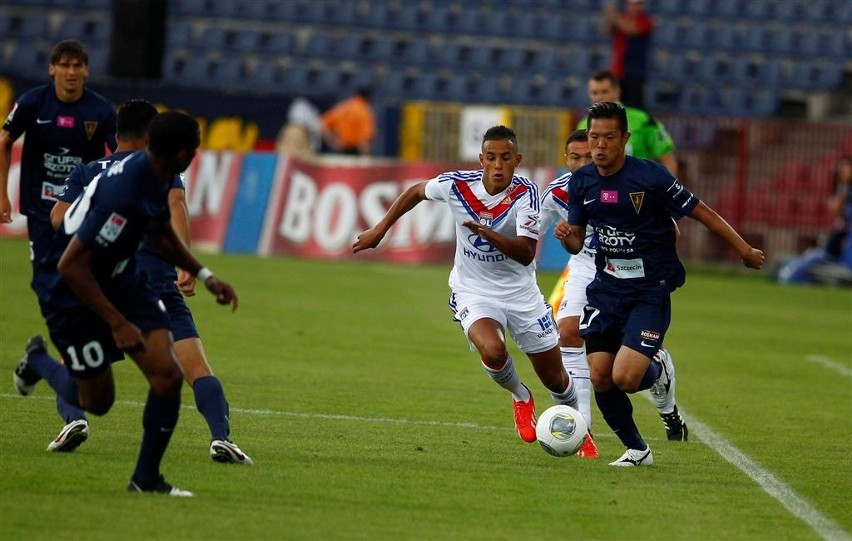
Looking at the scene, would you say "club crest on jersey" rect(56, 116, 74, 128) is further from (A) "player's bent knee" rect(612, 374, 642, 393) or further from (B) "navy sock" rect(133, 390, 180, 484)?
(A) "player's bent knee" rect(612, 374, 642, 393)

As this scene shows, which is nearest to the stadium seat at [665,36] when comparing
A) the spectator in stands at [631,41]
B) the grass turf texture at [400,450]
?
the spectator in stands at [631,41]

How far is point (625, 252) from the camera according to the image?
8.57 m

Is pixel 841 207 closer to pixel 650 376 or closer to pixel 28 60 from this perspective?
pixel 28 60

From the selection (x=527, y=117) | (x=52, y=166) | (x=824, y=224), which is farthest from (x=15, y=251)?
(x=824, y=224)

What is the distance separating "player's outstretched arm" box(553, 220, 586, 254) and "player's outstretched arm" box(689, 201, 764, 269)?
0.62 meters

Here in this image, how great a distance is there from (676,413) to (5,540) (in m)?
5.02

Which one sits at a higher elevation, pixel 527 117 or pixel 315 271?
pixel 527 117

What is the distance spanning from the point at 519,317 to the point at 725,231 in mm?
1377

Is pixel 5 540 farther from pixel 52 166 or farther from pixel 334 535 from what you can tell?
pixel 52 166

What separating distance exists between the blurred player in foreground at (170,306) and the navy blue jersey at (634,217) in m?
2.21

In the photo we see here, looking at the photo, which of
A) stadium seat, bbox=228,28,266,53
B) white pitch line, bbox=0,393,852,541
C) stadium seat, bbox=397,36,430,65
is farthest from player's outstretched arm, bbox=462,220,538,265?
stadium seat, bbox=228,28,266,53

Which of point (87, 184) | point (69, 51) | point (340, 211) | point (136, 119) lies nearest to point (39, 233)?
point (69, 51)

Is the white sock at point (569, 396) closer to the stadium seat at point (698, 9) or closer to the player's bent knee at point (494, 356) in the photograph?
the player's bent knee at point (494, 356)

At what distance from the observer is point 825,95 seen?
2777 cm
